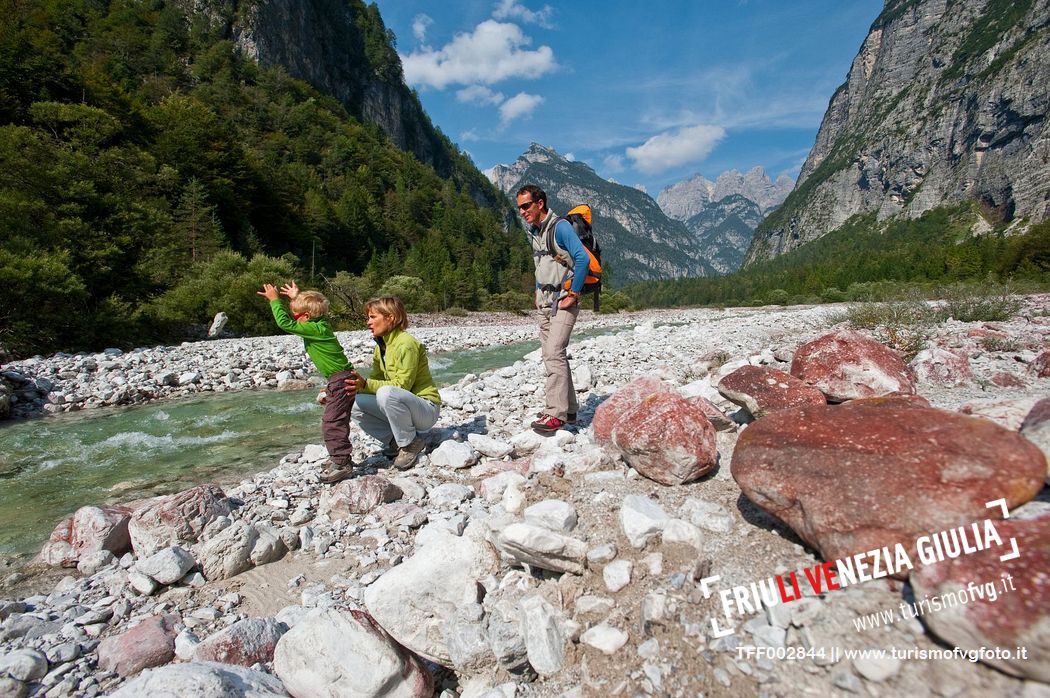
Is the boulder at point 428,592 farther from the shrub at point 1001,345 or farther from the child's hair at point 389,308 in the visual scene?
the shrub at point 1001,345

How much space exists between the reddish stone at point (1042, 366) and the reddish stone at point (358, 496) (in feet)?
22.3

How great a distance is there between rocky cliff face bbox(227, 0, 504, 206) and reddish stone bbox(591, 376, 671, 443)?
96.9m

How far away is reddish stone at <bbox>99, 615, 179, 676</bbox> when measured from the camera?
2402 millimetres

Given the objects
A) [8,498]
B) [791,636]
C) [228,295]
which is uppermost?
[228,295]

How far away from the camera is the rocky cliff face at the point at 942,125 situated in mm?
98812

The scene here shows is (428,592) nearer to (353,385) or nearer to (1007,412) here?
(353,385)

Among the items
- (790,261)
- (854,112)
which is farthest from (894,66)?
(790,261)

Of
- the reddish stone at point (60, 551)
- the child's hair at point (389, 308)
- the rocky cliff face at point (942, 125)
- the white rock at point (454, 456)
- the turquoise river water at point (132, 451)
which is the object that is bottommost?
the turquoise river water at point (132, 451)

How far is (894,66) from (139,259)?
24249 cm

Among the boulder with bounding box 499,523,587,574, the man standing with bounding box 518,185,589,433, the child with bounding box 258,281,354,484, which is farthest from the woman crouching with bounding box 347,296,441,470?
the boulder with bounding box 499,523,587,574

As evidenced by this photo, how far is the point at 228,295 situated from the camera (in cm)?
2158

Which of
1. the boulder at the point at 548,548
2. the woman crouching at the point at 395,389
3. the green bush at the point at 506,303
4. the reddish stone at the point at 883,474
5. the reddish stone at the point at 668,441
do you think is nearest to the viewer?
the reddish stone at the point at 883,474

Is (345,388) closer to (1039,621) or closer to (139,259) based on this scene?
(1039,621)

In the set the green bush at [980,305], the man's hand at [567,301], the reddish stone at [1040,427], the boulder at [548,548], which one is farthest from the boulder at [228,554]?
the green bush at [980,305]
